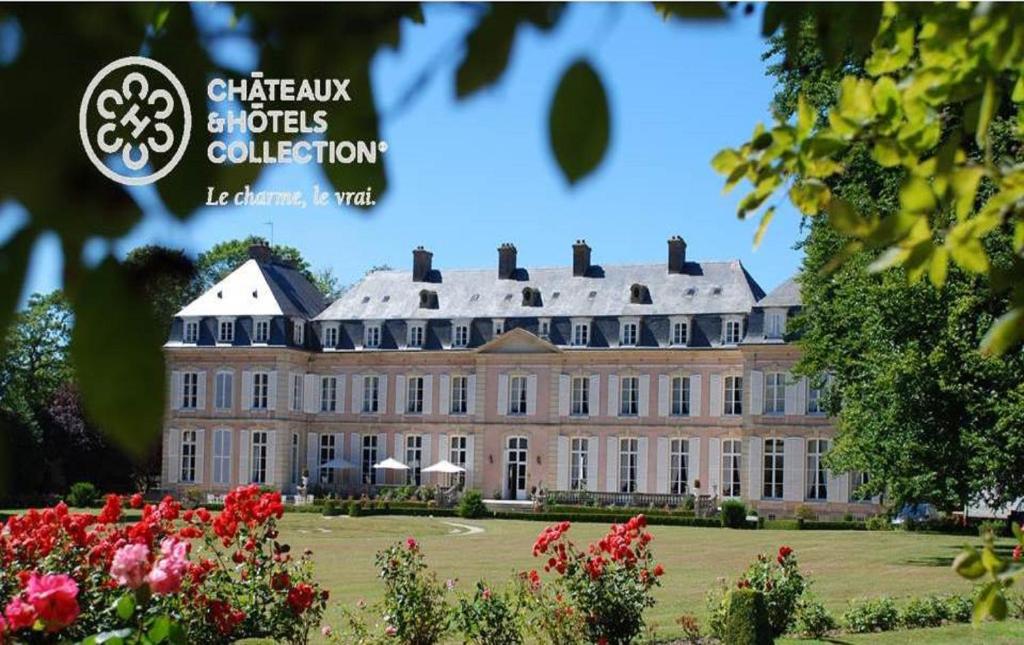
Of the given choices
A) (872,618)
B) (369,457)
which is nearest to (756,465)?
(369,457)

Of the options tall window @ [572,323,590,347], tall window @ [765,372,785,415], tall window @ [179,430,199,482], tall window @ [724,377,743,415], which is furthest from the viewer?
tall window @ [179,430,199,482]

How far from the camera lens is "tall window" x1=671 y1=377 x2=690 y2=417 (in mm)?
34531

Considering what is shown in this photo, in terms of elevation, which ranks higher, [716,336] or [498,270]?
[498,270]

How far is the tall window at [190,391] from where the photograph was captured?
124ft

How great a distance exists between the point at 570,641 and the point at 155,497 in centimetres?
3168

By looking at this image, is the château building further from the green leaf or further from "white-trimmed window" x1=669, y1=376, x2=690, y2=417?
the green leaf

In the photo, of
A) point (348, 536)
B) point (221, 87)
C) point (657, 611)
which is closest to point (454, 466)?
point (348, 536)

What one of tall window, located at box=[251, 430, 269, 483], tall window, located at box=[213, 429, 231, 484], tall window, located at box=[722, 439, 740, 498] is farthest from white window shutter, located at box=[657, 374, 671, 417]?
tall window, located at box=[213, 429, 231, 484]

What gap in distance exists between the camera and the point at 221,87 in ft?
3.71

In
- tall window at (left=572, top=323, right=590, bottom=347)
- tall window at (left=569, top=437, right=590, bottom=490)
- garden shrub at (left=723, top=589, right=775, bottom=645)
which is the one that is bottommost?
garden shrub at (left=723, top=589, right=775, bottom=645)

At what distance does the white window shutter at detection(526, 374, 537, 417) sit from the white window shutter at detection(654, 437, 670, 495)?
4044 mm

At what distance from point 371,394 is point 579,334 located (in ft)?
23.9

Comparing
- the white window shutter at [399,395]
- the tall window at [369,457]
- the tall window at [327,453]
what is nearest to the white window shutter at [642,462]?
the white window shutter at [399,395]

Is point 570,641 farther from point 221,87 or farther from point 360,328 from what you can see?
point 360,328
